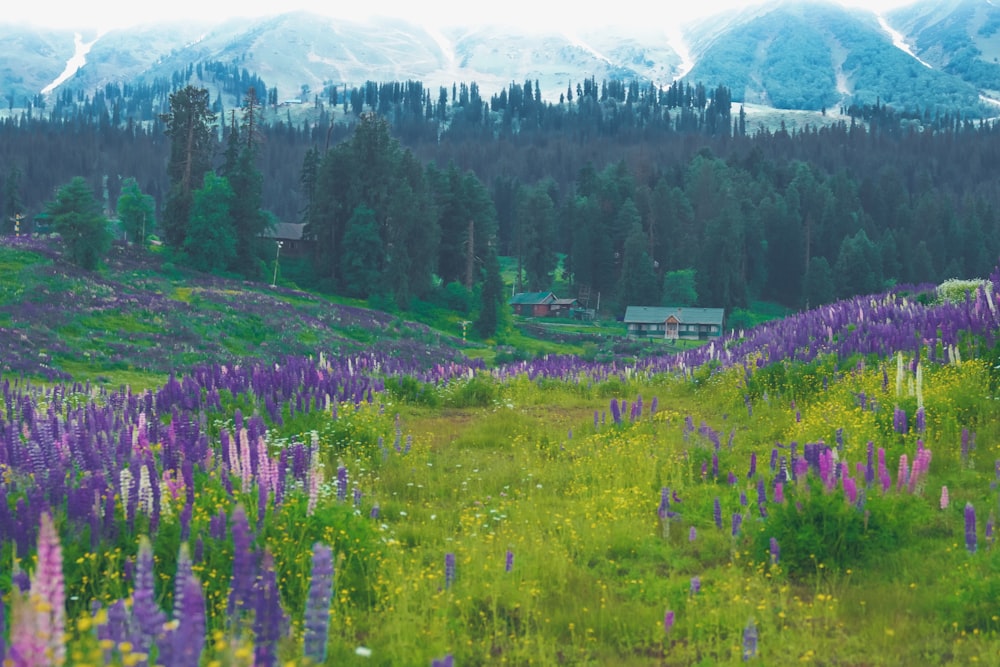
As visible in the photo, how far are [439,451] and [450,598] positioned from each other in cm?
665

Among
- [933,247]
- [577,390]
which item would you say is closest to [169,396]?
[577,390]

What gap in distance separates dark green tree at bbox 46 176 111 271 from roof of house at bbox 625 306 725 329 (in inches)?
1995

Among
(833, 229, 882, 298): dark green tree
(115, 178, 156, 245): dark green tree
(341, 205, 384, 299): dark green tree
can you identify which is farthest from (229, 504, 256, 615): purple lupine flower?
(833, 229, 882, 298): dark green tree

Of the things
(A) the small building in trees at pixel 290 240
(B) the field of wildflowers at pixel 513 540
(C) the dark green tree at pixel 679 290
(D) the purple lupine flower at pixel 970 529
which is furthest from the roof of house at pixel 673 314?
(D) the purple lupine flower at pixel 970 529

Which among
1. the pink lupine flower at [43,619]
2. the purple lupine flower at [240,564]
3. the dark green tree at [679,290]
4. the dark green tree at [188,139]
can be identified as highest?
the dark green tree at [188,139]

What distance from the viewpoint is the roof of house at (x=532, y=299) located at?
326 ft

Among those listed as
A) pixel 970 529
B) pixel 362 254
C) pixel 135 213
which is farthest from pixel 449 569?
pixel 135 213

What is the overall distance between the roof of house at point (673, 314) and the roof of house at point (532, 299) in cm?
1336

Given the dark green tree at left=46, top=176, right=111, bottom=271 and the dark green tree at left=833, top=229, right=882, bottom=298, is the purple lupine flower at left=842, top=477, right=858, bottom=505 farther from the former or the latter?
the dark green tree at left=833, top=229, right=882, bottom=298

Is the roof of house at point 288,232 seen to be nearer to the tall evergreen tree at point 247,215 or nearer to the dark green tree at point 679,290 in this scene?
the tall evergreen tree at point 247,215

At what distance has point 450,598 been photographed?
6879 mm

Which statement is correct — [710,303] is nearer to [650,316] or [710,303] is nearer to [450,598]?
[650,316]

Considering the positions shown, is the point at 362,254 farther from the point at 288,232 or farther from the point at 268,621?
the point at 268,621

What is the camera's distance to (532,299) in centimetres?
10006
